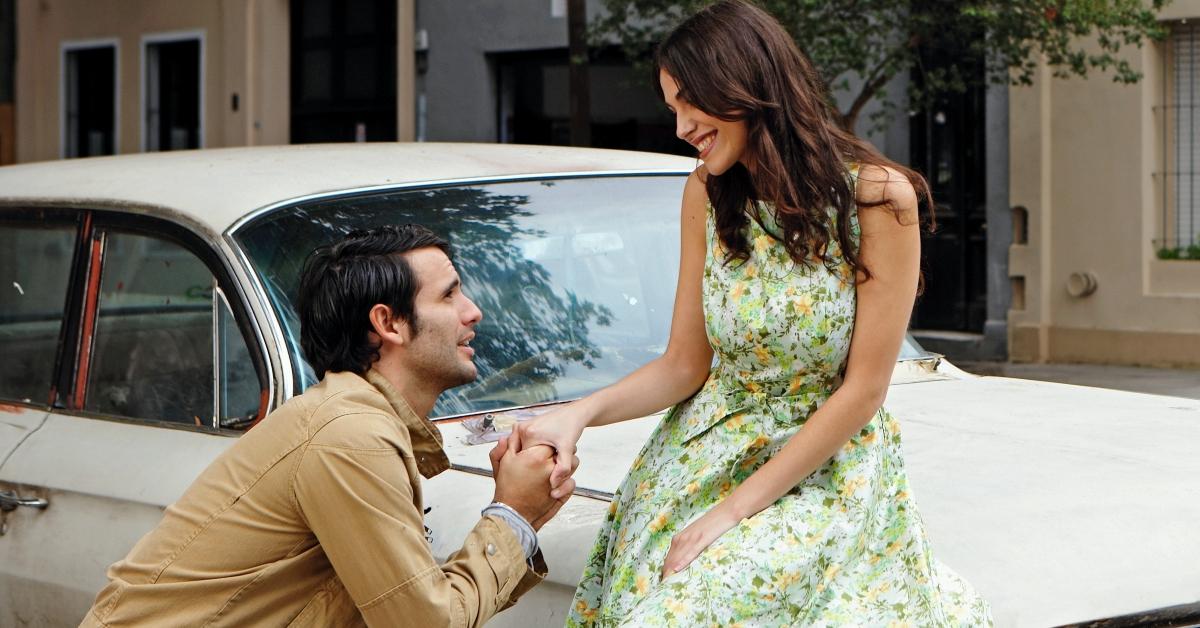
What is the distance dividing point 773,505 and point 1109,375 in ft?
33.6

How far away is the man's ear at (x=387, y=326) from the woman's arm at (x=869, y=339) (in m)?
0.54

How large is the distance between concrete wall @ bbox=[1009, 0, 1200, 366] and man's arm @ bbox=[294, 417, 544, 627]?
1102cm

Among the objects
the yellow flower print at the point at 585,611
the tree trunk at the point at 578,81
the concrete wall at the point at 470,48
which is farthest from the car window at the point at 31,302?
the concrete wall at the point at 470,48

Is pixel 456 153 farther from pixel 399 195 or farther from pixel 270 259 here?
pixel 270 259

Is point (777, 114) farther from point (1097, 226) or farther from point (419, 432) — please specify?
point (1097, 226)

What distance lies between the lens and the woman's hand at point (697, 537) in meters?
2.23

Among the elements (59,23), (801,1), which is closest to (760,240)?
(801,1)

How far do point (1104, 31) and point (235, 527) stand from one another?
11.0m

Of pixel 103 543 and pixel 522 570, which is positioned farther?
pixel 103 543

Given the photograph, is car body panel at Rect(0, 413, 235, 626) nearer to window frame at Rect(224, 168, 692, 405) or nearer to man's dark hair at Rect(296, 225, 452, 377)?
window frame at Rect(224, 168, 692, 405)

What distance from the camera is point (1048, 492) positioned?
8.39ft

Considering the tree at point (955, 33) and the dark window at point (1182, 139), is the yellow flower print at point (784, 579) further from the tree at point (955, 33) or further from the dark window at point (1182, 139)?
the dark window at point (1182, 139)

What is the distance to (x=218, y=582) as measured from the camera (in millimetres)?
2270

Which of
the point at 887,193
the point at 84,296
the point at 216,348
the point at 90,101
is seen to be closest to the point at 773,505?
the point at 887,193
